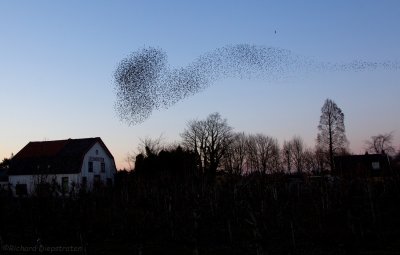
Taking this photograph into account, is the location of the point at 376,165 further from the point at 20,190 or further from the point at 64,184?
the point at 20,190

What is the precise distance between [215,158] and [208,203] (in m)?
57.4

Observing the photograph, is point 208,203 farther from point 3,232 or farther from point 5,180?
point 5,180

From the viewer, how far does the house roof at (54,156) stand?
2862 inches

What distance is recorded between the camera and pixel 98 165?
77250mm

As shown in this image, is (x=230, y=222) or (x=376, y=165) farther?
(x=376, y=165)

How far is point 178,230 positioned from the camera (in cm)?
3048

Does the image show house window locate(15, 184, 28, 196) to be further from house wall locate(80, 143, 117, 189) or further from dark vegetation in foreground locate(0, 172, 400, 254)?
house wall locate(80, 143, 117, 189)

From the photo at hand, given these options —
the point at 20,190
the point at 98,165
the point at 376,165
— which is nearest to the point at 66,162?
the point at 98,165

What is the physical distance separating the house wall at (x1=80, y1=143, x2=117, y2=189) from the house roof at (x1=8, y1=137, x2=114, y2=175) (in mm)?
807

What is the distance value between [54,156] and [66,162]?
128 inches

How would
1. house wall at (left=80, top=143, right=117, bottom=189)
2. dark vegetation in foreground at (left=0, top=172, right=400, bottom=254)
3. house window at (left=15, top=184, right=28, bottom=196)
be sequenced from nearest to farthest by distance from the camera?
dark vegetation in foreground at (left=0, top=172, right=400, bottom=254) → house window at (left=15, top=184, right=28, bottom=196) → house wall at (left=80, top=143, right=117, bottom=189)

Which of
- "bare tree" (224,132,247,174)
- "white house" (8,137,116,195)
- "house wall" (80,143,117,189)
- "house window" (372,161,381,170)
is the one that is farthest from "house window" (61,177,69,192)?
"house window" (372,161,381,170)

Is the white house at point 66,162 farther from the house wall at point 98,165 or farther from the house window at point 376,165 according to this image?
the house window at point 376,165

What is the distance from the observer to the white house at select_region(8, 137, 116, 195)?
72000mm
